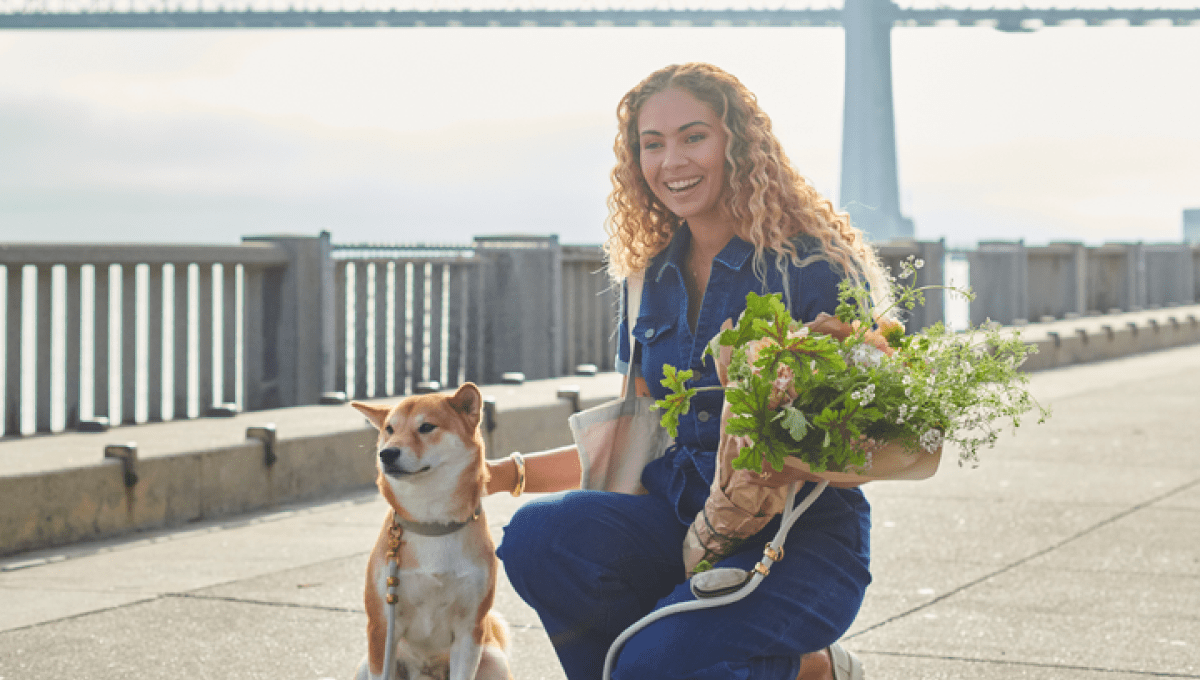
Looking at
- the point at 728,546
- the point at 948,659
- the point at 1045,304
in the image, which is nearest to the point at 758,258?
the point at 728,546

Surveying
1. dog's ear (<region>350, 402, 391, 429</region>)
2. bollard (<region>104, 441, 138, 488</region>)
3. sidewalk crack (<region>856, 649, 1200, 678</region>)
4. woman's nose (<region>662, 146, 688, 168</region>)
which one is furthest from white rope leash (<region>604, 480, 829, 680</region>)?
bollard (<region>104, 441, 138, 488</region>)

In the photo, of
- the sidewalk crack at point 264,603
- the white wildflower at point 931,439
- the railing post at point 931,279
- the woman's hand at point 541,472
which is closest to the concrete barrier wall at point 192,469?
the sidewalk crack at point 264,603

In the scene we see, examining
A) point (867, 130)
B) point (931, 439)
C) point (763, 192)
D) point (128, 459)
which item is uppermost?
point (867, 130)

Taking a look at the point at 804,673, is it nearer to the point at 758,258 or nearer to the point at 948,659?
the point at 758,258

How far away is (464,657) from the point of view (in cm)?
303

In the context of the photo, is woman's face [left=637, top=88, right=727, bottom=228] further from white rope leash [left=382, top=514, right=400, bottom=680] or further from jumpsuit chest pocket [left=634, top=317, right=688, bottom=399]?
white rope leash [left=382, top=514, right=400, bottom=680]

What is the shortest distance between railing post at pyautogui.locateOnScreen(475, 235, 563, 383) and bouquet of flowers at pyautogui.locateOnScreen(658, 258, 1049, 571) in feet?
29.8

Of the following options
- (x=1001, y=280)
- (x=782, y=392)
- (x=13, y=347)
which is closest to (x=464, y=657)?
(x=782, y=392)

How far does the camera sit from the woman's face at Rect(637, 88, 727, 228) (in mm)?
3285

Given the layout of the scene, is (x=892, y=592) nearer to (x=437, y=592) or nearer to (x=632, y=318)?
(x=632, y=318)

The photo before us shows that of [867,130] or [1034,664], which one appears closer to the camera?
[1034,664]

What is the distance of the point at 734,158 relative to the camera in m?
3.28

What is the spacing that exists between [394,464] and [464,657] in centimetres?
47

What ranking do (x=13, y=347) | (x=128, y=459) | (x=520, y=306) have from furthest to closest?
(x=520, y=306), (x=13, y=347), (x=128, y=459)
